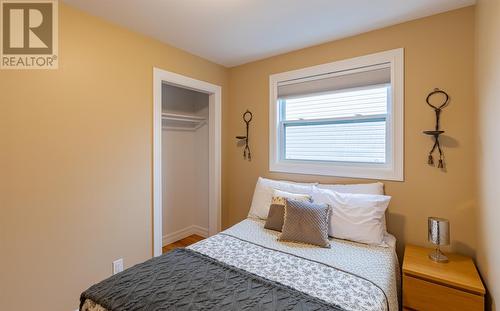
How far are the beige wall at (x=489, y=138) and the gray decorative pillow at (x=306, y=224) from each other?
91 cm

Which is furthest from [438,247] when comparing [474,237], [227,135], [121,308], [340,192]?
[227,135]

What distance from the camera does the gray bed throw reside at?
44.6 inches

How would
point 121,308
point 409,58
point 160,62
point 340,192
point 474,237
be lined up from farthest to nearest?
point 160,62, point 340,192, point 409,58, point 474,237, point 121,308

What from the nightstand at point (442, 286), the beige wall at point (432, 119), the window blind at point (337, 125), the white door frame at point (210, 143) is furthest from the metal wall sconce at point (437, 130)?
the white door frame at point (210, 143)

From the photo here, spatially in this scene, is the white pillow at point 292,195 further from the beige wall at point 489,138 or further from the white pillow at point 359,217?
the beige wall at point 489,138

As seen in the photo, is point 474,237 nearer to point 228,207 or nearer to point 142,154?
point 228,207

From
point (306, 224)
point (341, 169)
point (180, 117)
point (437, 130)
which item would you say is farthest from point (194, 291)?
point (180, 117)

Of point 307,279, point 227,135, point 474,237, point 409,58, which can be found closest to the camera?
point 307,279

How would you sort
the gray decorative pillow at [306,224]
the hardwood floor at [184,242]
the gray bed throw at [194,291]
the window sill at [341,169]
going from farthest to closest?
the hardwood floor at [184,242] → the window sill at [341,169] → the gray decorative pillow at [306,224] → the gray bed throw at [194,291]

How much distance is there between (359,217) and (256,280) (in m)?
1.06

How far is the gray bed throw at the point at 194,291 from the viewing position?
113 cm

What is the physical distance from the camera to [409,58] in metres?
2.10

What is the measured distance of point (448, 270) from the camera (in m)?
1.62

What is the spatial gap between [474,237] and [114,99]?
3.11m
